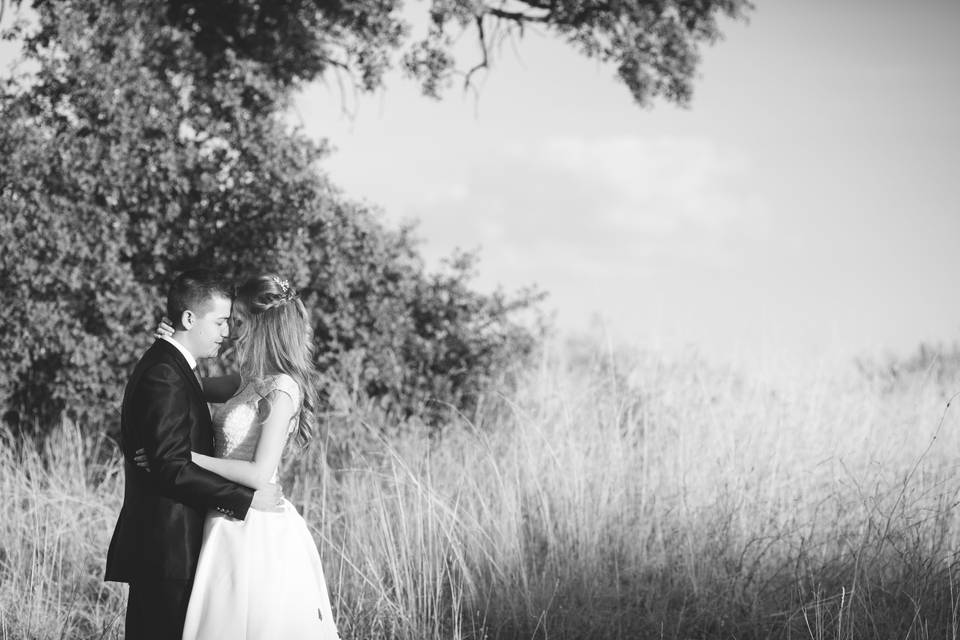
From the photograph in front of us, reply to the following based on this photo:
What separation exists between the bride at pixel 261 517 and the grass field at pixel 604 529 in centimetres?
133

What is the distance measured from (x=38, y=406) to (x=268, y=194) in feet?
9.19

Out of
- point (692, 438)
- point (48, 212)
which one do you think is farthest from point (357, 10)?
point (692, 438)

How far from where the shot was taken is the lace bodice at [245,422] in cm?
383

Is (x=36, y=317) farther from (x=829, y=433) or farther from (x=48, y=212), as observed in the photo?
(x=829, y=433)

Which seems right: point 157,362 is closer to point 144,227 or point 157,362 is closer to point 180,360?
point 180,360

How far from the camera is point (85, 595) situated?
5801 mm

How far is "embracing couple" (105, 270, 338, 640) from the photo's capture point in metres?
3.60

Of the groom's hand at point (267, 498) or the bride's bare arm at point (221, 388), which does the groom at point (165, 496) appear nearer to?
the groom's hand at point (267, 498)

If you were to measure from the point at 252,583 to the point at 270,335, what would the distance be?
0.98m

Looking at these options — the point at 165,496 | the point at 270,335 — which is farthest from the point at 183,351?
the point at 165,496

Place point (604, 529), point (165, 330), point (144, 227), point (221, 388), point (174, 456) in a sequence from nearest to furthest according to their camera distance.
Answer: point (174, 456) < point (165, 330) < point (221, 388) < point (604, 529) < point (144, 227)

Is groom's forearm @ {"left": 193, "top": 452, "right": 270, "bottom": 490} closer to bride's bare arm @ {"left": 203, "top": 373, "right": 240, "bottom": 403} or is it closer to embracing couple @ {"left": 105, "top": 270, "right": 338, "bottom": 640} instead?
embracing couple @ {"left": 105, "top": 270, "right": 338, "bottom": 640}

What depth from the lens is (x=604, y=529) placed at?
6.14 metres

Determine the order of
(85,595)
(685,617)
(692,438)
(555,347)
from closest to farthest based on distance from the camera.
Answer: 1. (685,617)
2. (85,595)
3. (692,438)
4. (555,347)
